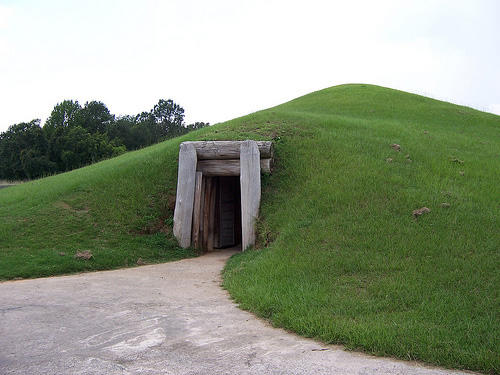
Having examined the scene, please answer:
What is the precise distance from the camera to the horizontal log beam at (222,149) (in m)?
12.1

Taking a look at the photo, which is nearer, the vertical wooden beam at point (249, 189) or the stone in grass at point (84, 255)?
the stone in grass at point (84, 255)

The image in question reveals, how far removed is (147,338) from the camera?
5141 mm

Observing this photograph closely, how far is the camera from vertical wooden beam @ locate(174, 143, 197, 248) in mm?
11695

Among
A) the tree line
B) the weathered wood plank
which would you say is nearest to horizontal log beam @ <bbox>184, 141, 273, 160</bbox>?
the weathered wood plank

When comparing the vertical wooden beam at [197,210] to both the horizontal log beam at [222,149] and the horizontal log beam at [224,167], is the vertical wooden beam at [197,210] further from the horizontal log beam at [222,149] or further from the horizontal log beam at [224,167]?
the horizontal log beam at [222,149]

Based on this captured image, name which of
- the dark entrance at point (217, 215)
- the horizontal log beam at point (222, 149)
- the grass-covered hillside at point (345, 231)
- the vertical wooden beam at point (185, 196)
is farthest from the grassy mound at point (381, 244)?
the vertical wooden beam at point (185, 196)

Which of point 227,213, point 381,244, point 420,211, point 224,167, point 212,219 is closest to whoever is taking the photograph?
point 381,244

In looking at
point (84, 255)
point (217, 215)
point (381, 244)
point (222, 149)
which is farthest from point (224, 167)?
point (381, 244)

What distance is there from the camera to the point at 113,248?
1068 centimetres

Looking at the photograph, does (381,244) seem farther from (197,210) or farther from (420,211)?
(197,210)

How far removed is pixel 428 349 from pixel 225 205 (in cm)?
1022

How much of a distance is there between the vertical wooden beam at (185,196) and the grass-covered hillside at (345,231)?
37cm

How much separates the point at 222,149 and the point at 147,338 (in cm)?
751

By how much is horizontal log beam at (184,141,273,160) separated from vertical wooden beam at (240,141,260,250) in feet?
1.16
